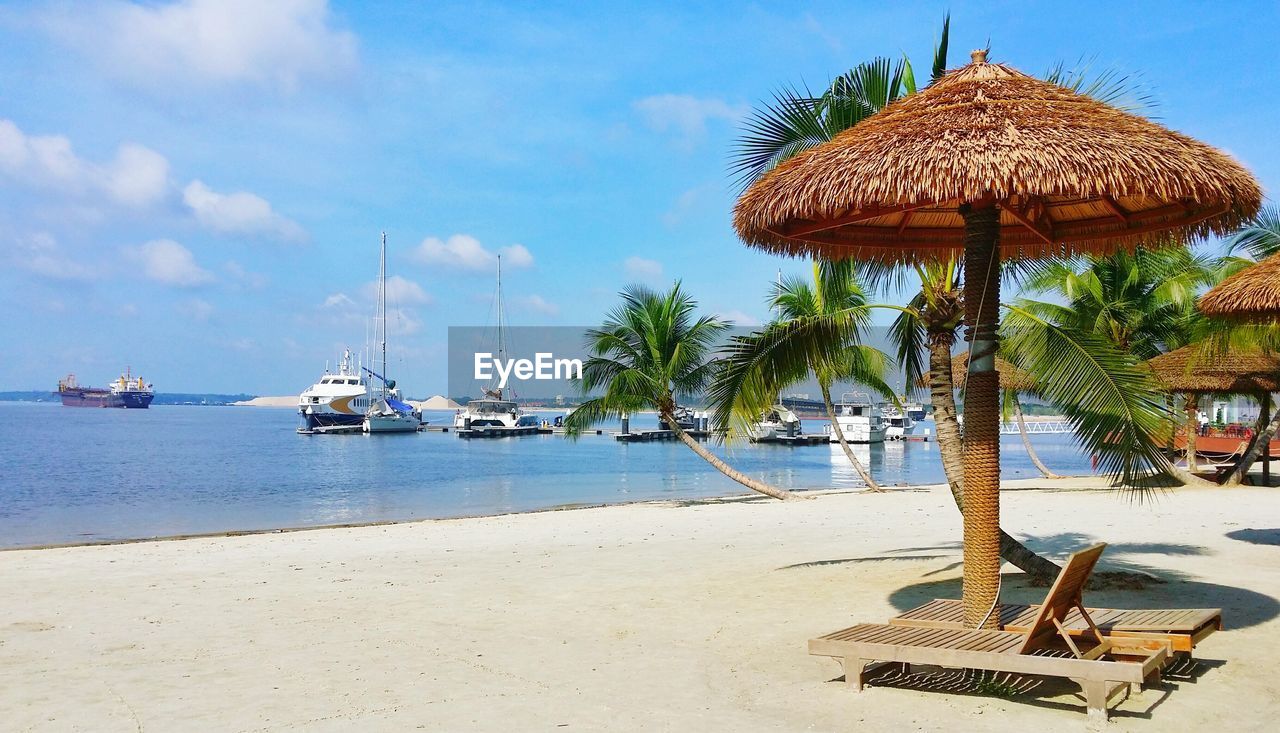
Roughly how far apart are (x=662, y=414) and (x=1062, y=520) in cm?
1044

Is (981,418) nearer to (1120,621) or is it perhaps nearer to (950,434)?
(1120,621)

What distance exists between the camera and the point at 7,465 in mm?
44938

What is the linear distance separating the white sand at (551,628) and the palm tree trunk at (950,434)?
30 cm

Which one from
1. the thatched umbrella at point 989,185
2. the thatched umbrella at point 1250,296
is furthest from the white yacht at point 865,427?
the thatched umbrella at point 989,185

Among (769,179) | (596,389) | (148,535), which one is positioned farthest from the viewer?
(596,389)

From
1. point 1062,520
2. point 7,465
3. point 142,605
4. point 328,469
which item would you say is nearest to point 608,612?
point 142,605

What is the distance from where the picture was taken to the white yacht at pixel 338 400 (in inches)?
3450

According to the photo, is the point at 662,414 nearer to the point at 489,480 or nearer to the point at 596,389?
the point at 596,389

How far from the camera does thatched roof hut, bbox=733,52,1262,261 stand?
5.11m

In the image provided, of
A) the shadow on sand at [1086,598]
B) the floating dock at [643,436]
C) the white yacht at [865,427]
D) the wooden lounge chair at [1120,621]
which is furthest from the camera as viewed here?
the floating dock at [643,436]

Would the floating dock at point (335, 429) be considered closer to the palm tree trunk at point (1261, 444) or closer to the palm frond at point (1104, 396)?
the palm tree trunk at point (1261, 444)

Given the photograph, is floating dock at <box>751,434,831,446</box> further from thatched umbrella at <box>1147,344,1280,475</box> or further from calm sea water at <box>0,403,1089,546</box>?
thatched umbrella at <box>1147,344,1280,475</box>

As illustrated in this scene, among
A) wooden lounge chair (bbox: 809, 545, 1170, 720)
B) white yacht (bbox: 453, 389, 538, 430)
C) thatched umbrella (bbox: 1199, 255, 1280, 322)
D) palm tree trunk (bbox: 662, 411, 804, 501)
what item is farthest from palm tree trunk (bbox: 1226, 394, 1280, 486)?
white yacht (bbox: 453, 389, 538, 430)

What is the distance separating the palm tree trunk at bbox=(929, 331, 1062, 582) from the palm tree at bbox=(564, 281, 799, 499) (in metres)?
13.7
